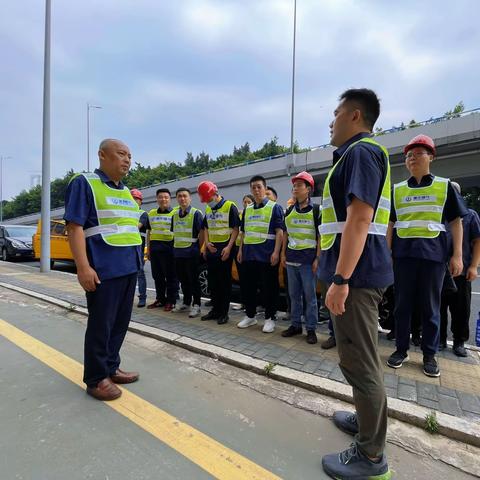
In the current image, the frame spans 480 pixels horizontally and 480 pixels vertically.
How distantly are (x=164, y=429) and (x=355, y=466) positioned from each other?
1.20m

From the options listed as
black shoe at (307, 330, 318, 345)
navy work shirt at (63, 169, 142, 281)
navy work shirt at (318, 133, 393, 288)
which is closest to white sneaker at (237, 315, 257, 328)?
black shoe at (307, 330, 318, 345)

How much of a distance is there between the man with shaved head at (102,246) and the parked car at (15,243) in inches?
532

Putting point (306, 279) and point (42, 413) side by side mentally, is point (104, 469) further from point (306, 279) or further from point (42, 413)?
point (306, 279)

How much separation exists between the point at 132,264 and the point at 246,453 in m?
1.64

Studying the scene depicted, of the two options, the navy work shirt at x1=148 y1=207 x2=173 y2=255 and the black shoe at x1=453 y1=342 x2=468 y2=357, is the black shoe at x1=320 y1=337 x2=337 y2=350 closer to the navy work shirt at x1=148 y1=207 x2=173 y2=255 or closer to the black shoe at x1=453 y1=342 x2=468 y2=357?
the black shoe at x1=453 y1=342 x2=468 y2=357

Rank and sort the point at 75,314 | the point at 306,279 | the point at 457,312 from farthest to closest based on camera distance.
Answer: the point at 75,314
the point at 306,279
the point at 457,312

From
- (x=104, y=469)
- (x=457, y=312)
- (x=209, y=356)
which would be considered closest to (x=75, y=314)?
(x=209, y=356)

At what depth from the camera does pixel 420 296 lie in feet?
10.5

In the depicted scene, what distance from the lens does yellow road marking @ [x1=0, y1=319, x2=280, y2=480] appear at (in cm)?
193

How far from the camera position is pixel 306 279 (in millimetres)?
4082

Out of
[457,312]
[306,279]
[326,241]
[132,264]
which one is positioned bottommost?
[457,312]

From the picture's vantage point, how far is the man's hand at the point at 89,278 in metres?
2.60

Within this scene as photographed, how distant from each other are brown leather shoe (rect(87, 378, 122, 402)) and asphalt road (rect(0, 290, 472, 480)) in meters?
0.05

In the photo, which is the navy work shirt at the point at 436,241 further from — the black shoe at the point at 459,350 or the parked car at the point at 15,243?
the parked car at the point at 15,243
